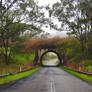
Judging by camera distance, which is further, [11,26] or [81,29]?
[81,29]

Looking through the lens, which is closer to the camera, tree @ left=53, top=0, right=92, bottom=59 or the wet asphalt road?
the wet asphalt road

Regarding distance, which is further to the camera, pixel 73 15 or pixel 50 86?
pixel 73 15

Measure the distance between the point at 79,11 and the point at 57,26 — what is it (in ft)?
16.2

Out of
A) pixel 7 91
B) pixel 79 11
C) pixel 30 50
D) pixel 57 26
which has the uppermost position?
pixel 79 11

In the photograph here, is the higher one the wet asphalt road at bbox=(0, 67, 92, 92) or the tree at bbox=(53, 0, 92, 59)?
the tree at bbox=(53, 0, 92, 59)

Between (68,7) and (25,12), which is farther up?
(68,7)

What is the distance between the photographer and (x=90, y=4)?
30.8m

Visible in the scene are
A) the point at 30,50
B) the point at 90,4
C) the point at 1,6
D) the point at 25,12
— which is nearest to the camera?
the point at 1,6

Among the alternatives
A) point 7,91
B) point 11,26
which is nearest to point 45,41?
point 11,26

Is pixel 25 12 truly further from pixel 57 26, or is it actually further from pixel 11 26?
pixel 57 26

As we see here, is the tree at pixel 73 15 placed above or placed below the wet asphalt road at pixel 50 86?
above

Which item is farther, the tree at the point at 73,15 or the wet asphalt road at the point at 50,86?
the tree at the point at 73,15

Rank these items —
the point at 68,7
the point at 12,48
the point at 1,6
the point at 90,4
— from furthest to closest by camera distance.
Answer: the point at 12,48
the point at 68,7
the point at 90,4
the point at 1,6

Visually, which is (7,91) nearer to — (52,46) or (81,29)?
(81,29)
